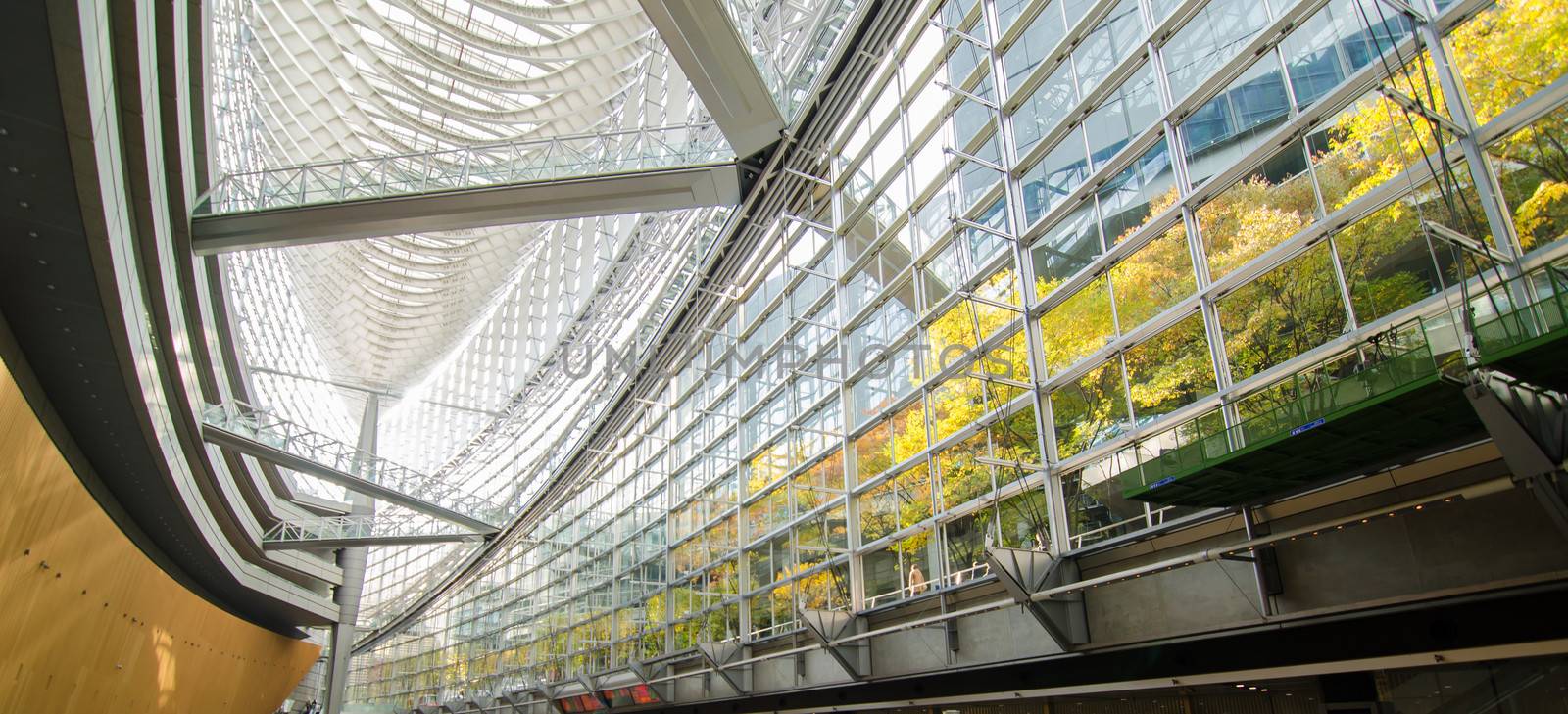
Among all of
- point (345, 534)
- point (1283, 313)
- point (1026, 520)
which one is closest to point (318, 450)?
point (345, 534)

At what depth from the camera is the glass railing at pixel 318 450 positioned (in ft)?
74.8

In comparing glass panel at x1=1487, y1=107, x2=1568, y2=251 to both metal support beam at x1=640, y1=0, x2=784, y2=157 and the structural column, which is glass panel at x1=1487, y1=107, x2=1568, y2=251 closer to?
metal support beam at x1=640, y1=0, x2=784, y2=157

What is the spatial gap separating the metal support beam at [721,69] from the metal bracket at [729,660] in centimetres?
1149

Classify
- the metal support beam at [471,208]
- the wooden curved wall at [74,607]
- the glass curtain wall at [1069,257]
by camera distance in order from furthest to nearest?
the metal support beam at [471,208]
the wooden curved wall at [74,607]
the glass curtain wall at [1069,257]

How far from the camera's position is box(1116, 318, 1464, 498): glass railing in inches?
312

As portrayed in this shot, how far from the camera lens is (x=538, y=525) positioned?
42312mm

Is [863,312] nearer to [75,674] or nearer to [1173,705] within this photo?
[1173,705]

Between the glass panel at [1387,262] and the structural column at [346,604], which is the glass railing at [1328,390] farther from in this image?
the structural column at [346,604]

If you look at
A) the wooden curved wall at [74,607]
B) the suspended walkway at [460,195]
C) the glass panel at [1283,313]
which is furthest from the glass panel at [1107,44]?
the wooden curved wall at [74,607]

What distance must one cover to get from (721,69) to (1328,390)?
11323mm

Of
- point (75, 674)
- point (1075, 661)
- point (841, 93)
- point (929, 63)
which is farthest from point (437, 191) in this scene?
point (1075, 661)

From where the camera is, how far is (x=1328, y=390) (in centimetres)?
848

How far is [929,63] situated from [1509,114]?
11.3 meters

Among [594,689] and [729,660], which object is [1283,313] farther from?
[594,689]
